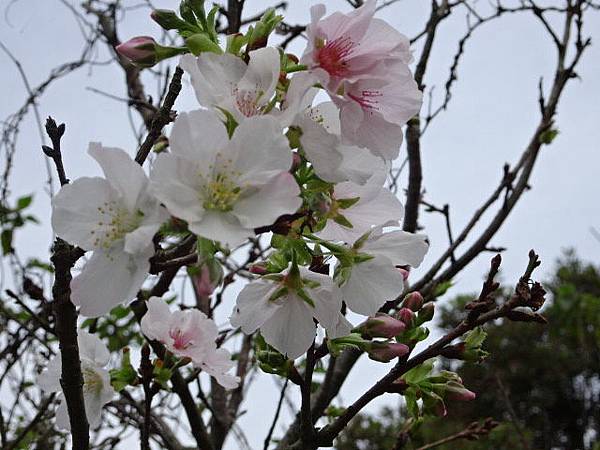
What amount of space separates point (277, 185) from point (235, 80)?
0.50 feet

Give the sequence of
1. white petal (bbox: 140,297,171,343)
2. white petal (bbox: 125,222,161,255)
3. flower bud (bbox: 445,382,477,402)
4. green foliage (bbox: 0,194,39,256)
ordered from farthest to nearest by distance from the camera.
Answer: green foliage (bbox: 0,194,39,256) < white petal (bbox: 140,297,171,343) < flower bud (bbox: 445,382,477,402) < white petal (bbox: 125,222,161,255)

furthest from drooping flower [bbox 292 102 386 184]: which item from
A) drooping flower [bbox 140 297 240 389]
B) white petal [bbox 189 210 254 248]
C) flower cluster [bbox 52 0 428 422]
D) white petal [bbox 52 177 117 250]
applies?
drooping flower [bbox 140 297 240 389]

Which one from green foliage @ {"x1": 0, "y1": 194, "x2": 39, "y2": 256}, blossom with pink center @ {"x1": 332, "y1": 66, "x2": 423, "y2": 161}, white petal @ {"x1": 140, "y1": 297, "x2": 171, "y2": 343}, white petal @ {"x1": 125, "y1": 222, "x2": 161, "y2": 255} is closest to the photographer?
white petal @ {"x1": 125, "y1": 222, "x2": 161, "y2": 255}

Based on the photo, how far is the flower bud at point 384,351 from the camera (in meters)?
0.91

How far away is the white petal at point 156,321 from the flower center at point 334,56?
65 centimetres

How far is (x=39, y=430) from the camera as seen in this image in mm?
2271

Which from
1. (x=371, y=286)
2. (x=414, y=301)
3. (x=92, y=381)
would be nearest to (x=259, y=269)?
(x=371, y=286)

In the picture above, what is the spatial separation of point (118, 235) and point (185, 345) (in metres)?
0.58

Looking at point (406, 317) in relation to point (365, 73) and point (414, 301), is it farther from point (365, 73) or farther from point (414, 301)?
point (365, 73)

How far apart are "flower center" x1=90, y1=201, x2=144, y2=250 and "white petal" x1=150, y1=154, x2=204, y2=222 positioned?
0.07m

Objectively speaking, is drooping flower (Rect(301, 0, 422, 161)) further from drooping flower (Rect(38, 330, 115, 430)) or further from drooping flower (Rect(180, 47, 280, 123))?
drooping flower (Rect(38, 330, 115, 430))

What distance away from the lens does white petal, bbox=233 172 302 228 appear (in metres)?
0.67

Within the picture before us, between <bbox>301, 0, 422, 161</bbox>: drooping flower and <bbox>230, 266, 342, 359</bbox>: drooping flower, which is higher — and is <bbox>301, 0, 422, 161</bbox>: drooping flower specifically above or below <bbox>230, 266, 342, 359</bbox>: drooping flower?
above

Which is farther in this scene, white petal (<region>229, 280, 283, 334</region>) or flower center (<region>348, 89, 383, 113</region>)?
white petal (<region>229, 280, 283, 334</region>)
